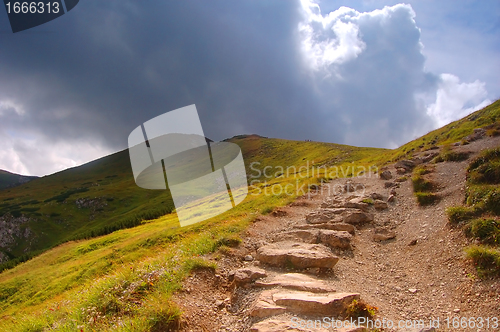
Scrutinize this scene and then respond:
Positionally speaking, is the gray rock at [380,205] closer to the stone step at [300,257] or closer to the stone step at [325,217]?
the stone step at [325,217]

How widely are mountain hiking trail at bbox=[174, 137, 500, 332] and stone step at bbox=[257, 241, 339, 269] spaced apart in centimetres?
4

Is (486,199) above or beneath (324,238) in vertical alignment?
above

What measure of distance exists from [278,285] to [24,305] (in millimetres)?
32884

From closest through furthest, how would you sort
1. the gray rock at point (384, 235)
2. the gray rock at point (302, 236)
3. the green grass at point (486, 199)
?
the green grass at point (486, 199), the gray rock at point (302, 236), the gray rock at point (384, 235)

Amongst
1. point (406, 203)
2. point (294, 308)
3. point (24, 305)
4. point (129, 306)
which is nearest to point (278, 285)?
point (294, 308)

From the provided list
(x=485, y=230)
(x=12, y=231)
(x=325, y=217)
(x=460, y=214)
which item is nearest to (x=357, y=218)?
(x=325, y=217)

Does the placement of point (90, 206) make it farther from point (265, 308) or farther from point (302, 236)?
point (265, 308)

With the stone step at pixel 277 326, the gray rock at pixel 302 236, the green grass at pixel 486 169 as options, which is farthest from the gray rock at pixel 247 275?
the green grass at pixel 486 169

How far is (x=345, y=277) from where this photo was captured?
9.70 metres

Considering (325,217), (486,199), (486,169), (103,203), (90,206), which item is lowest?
(325,217)

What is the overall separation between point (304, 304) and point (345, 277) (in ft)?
11.3

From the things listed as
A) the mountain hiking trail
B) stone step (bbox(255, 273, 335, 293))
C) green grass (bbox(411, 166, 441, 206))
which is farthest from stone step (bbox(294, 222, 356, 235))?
stone step (bbox(255, 273, 335, 293))

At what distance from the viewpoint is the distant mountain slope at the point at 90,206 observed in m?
73.7

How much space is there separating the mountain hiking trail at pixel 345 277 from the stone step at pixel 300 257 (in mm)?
36
